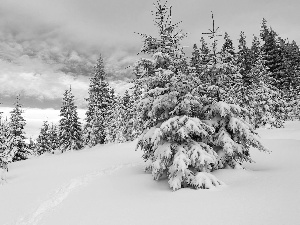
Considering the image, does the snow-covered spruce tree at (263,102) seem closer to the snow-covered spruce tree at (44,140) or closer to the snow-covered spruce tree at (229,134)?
the snow-covered spruce tree at (229,134)

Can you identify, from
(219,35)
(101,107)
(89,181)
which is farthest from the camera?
(101,107)

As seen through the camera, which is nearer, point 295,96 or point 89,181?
point 89,181

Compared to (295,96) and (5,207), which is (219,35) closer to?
(5,207)

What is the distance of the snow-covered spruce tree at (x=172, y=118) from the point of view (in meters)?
12.9

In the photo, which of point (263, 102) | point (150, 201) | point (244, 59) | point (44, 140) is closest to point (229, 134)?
point (150, 201)

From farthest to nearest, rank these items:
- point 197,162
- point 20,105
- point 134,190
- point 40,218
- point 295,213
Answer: point 20,105 → point 134,190 → point 197,162 → point 40,218 → point 295,213

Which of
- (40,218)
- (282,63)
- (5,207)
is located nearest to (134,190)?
(40,218)

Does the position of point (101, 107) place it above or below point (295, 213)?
above

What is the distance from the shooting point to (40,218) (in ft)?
40.0

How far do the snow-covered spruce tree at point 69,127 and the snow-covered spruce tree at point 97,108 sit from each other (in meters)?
1.98

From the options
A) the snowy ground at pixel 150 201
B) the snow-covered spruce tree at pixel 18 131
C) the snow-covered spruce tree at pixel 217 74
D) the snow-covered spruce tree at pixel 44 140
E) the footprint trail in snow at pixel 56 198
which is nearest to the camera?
the snowy ground at pixel 150 201

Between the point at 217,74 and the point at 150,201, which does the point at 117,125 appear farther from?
the point at 150,201

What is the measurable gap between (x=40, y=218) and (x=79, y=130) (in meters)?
36.4

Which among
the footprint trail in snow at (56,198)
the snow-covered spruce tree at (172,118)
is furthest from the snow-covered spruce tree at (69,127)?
the snow-covered spruce tree at (172,118)
